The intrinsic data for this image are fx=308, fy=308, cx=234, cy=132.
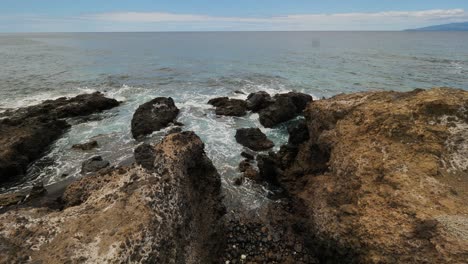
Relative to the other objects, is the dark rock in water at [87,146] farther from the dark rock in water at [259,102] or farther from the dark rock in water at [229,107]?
the dark rock in water at [259,102]

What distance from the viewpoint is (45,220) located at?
1038 centimetres

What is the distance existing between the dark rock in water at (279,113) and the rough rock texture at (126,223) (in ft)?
48.7

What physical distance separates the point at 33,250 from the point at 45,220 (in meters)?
1.26

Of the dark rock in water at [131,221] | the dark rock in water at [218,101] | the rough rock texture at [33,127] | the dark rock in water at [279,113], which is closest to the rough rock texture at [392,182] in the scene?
the dark rock in water at [131,221]

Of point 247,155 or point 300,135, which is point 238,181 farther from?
point 300,135

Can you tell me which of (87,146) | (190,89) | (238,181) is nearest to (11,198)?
(87,146)

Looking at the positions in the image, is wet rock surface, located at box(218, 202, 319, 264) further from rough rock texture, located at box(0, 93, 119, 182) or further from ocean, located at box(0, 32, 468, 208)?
rough rock texture, located at box(0, 93, 119, 182)

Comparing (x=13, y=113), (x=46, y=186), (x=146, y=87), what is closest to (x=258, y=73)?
(x=146, y=87)

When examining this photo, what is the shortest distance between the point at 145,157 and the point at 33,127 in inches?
621

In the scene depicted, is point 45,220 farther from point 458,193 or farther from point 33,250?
point 458,193

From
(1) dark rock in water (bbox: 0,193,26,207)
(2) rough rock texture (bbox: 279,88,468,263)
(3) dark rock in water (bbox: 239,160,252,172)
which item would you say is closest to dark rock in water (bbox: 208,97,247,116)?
(3) dark rock in water (bbox: 239,160,252,172)

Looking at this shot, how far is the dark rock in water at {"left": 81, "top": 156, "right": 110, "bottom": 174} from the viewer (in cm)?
1998

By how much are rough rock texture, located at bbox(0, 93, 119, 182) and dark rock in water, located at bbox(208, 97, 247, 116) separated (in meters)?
11.2

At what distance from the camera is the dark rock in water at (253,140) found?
23.6 meters
